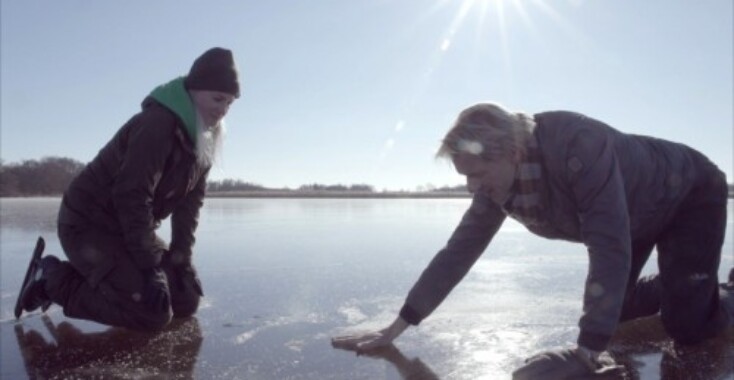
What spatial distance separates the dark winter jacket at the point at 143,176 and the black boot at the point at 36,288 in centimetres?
23

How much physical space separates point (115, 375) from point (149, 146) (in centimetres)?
112

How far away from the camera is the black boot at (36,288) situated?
292cm

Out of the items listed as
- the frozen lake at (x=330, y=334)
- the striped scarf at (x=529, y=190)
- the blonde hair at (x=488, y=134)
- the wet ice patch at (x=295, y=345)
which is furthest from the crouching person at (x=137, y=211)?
the striped scarf at (x=529, y=190)

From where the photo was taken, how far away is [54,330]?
279cm

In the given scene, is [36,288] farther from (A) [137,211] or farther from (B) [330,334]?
(B) [330,334]

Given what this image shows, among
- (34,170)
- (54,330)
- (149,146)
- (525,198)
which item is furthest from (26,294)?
(34,170)

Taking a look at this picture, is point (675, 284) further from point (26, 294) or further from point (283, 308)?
point (26, 294)

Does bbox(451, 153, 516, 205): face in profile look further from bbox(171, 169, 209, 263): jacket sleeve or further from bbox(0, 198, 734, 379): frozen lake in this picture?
bbox(171, 169, 209, 263): jacket sleeve

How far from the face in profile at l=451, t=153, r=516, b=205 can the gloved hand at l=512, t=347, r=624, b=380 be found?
2.01 feet

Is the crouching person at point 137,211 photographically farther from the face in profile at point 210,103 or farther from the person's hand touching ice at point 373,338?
the person's hand touching ice at point 373,338

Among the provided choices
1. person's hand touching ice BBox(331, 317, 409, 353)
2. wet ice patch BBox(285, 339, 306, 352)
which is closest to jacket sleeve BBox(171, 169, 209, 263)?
wet ice patch BBox(285, 339, 306, 352)

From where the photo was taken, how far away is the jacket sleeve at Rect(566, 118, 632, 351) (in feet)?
6.33

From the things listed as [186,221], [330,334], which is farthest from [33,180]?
[330,334]

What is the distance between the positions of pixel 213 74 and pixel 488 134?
1.65m
